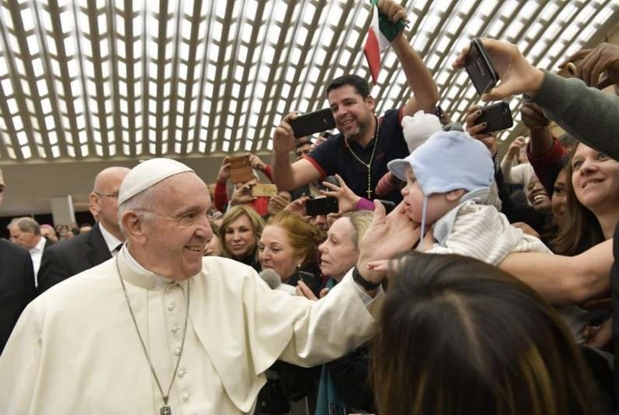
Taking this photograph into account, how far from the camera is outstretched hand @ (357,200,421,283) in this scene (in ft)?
7.54

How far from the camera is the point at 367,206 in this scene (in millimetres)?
3801

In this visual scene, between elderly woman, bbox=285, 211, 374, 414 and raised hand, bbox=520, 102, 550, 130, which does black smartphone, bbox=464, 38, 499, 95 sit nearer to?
raised hand, bbox=520, 102, 550, 130

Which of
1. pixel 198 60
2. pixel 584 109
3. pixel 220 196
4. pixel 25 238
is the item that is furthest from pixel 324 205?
pixel 198 60

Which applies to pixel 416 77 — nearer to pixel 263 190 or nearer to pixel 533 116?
pixel 533 116

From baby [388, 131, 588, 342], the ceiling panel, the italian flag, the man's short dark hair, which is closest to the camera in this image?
baby [388, 131, 588, 342]

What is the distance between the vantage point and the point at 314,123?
399 cm

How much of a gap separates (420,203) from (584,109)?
668mm

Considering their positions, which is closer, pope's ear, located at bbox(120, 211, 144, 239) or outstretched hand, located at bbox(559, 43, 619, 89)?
outstretched hand, located at bbox(559, 43, 619, 89)

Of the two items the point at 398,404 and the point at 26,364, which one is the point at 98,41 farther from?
the point at 398,404

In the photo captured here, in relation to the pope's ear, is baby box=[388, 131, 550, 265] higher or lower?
higher

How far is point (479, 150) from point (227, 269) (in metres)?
1.21

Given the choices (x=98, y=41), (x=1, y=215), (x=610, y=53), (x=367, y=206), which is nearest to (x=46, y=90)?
(x=98, y=41)

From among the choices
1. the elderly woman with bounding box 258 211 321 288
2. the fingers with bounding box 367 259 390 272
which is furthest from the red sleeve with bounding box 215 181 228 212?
the fingers with bounding box 367 259 390 272

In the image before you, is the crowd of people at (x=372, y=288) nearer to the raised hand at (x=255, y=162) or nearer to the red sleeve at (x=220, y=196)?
the raised hand at (x=255, y=162)
